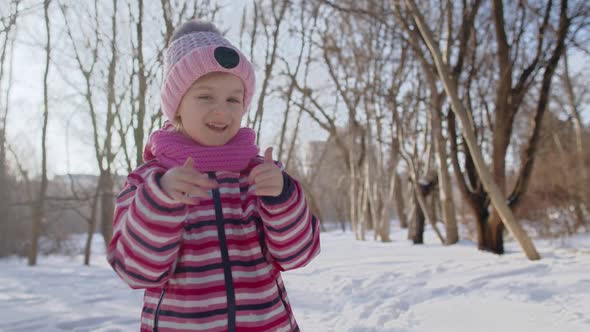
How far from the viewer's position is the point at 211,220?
99 cm

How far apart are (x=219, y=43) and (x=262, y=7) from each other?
339 inches

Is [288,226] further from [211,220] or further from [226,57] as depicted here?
[226,57]

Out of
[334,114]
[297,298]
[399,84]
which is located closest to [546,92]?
[297,298]

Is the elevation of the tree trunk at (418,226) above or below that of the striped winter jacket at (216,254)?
below

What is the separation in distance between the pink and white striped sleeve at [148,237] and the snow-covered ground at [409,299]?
78.1 inches

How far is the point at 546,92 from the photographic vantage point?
4602mm

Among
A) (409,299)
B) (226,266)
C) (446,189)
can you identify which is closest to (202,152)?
(226,266)

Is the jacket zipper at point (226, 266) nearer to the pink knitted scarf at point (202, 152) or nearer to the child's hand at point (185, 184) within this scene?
the pink knitted scarf at point (202, 152)

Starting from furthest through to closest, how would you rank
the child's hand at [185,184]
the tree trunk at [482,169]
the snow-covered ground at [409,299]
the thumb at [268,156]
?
the tree trunk at [482,169]
the snow-covered ground at [409,299]
the thumb at [268,156]
the child's hand at [185,184]

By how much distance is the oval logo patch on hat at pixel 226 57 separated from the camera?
3.41 ft

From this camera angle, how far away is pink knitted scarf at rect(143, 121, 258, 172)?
3.34ft

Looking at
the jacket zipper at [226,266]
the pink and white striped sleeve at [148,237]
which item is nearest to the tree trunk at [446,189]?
the jacket zipper at [226,266]

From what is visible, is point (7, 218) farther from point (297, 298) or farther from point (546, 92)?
point (546, 92)

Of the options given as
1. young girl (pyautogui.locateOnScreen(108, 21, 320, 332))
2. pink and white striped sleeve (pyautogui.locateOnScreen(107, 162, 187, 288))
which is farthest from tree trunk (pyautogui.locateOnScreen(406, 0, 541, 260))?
pink and white striped sleeve (pyautogui.locateOnScreen(107, 162, 187, 288))
